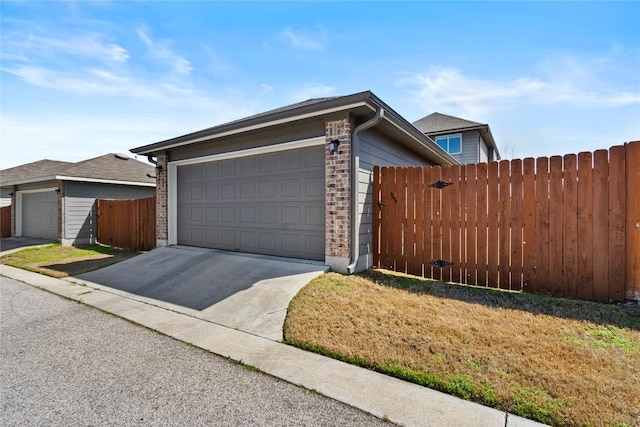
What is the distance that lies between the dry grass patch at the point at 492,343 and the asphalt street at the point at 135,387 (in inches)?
→ 32.9

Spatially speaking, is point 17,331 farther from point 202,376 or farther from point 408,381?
point 408,381

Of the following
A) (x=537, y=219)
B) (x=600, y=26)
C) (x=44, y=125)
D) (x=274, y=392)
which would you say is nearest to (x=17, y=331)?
(x=274, y=392)

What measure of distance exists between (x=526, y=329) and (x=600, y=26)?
23.3 feet

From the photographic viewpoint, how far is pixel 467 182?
5.38 metres

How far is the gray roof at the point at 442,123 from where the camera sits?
1603 cm

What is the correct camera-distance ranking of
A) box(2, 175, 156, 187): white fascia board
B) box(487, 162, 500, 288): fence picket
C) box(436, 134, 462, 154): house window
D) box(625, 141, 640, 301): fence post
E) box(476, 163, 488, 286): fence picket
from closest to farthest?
box(625, 141, 640, 301): fence post → box(487, 162, 500, 288): fence picket → box(476, 163, 488, 286): fence picket → box(2, 175, 156, 187): white fascia board → box(436, 134, 462, 154): house window

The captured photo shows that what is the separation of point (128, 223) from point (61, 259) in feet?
8.21

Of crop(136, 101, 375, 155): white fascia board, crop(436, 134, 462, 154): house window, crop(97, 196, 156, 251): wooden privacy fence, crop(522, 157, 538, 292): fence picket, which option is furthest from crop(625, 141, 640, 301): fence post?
crop(436, 134, 462, 154): house window

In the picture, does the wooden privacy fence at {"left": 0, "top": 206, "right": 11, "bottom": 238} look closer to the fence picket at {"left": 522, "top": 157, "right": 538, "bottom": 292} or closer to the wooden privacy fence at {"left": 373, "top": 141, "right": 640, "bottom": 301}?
the wooden privacy fence at {"left": 373, "top": 141, "right": 640, "bottom": 301}

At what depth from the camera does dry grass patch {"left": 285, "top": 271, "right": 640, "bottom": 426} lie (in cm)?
233

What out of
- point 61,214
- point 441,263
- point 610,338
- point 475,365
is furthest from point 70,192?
point 610,338

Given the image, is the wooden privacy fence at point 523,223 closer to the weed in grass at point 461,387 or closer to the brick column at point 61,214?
the weed in grass at point 461,387

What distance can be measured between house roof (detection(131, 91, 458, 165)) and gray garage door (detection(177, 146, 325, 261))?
71 cm

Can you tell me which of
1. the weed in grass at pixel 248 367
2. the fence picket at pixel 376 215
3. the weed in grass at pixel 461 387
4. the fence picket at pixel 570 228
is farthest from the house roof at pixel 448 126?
the weed in grass at pixel 248 367
